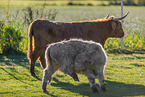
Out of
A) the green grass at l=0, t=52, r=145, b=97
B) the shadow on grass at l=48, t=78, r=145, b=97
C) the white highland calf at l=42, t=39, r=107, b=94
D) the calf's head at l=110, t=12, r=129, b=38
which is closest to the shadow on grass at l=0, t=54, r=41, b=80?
the green grass at l=0, t=52, r=145, b=97

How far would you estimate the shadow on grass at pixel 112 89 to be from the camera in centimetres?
688

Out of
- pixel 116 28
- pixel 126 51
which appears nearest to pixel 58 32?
Result: pixel 116 28

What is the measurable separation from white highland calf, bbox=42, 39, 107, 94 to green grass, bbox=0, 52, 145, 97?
0.39 meters

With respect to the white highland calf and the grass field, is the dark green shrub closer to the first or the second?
the grass field

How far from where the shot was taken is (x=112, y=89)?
7.35 m

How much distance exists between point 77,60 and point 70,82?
5.22ft

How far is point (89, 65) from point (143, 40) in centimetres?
797

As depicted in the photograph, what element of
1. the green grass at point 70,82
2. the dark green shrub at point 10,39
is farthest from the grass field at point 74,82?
the dark green shrub at point 10,39

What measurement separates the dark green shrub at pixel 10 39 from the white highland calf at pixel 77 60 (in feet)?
18.8

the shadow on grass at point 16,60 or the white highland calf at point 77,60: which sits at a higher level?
the white highland calf at point 77,60

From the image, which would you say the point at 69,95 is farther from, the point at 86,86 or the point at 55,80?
the point at 55,80

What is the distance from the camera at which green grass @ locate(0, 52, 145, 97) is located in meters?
7.00

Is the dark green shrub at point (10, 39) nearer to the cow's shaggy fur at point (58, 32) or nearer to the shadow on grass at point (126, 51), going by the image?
the cow's shaggy fur at point (58, 32)

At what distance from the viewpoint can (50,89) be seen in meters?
7.38
